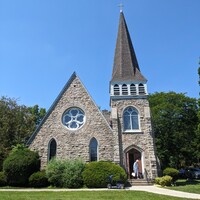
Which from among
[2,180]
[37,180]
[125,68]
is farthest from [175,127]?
[2,180]

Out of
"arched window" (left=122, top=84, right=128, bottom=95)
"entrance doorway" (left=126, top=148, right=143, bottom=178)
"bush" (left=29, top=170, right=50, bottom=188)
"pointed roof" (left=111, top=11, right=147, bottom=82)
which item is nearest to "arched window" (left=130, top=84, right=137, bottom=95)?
"arched window" (left=122, top=84, right=128, bottom=95)

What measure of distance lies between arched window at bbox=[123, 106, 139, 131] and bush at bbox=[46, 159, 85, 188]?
20.7 feet

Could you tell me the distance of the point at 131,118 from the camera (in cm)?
2233

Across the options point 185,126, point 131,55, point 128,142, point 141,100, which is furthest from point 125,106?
point 185,126

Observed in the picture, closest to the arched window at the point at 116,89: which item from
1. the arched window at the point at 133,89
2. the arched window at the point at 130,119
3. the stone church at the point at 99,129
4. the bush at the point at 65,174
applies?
the stone church at the point at 99,129

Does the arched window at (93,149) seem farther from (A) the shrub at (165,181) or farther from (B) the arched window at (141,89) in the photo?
(B) the arched window at (141,89)

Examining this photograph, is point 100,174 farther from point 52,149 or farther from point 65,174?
point 52,149

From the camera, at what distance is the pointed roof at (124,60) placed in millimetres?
24259

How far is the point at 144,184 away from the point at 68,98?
35.2ft

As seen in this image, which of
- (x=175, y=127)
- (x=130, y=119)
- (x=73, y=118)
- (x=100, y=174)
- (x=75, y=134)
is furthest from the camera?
(x=175, y=127)

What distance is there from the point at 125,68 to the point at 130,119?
6.21 metres

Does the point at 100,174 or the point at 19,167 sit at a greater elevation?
the point at 19,167

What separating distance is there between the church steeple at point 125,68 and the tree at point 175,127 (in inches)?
541

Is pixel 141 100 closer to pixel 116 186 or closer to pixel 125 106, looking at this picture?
pixel 125 106
